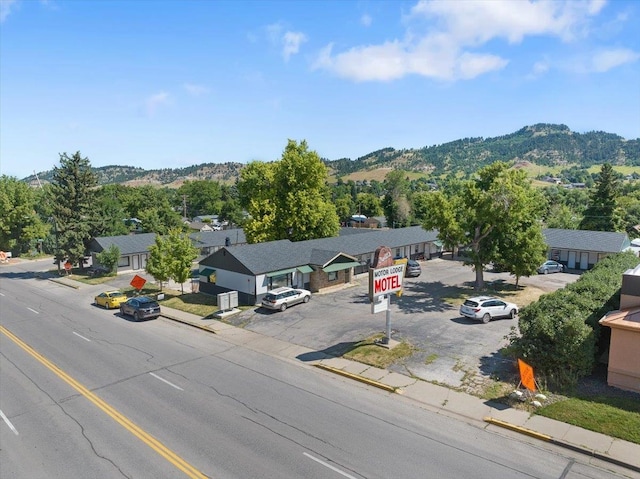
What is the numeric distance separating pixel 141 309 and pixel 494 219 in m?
28.4

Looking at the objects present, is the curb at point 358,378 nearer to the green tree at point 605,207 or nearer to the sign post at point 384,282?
the sign post at point 384,282

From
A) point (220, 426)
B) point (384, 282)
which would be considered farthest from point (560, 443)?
point (220, 426)

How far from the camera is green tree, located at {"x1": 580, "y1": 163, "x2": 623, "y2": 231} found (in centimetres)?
6456

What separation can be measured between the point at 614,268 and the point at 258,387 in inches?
879

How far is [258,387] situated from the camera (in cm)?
1869

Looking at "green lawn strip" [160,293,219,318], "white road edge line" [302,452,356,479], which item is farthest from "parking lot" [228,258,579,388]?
"white road edge line" [302,452,356,479]

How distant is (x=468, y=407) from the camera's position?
54.6ft

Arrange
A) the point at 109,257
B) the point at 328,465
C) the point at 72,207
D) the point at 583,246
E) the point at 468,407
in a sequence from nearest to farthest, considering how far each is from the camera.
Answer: the point at 328,465
the point at 468,407
the point at 583,246
the point at 109,257
the point at 72,207

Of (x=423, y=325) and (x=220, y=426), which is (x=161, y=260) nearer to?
(x=423, y=325)

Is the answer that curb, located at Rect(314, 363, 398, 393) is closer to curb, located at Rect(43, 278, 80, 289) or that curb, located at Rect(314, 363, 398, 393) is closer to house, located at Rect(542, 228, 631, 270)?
curb, located at Rect(43, 278, 80, 289)

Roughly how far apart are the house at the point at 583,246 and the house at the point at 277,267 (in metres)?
23.6

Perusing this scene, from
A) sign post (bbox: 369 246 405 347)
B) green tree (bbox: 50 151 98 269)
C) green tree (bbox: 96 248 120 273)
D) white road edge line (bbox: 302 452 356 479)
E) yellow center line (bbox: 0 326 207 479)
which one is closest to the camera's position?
white road edge line (bbox: 302 452 356 479)

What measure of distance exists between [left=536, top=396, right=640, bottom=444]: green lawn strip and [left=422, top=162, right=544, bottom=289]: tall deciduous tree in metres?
20.5

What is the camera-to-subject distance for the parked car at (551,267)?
152ft
